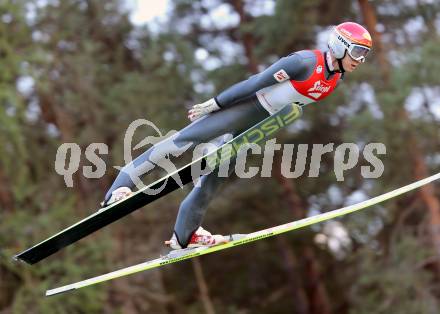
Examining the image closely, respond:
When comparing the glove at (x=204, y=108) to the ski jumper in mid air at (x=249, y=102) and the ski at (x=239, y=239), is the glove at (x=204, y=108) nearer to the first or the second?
the ski jumper in mid air at (x=249, y=102)

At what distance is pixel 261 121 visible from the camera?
5.51m

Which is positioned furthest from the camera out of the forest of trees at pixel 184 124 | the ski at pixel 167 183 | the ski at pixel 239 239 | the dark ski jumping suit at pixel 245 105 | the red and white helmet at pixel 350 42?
the forest of trees at pixel 184 124

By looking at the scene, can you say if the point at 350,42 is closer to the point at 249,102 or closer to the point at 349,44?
the point at 349,44

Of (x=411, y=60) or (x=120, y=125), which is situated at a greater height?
(x=120, y=125)

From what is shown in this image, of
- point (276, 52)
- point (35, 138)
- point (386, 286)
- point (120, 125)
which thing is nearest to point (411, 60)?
point (276, 52)

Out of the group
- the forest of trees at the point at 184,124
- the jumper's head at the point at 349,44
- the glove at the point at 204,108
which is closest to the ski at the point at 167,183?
the glove at the point at 204,108

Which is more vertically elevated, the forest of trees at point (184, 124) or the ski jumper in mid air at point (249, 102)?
the forest of trees at point (184, 124)

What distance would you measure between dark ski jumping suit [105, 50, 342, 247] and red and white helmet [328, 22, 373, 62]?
0.12 meters

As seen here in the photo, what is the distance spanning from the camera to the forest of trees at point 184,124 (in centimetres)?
1282

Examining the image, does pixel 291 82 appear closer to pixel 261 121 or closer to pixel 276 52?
pixel 261 121

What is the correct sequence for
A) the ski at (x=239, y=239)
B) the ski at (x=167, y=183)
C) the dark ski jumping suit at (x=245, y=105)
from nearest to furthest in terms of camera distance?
1. the dark ski jumping suit at (x=245, y=105)
2. the ski at (x=167, y=183)
3. the ski at (x=239, y=239)

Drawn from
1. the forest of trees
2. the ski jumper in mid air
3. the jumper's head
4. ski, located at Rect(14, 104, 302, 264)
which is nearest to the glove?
the ski jumper in mid air

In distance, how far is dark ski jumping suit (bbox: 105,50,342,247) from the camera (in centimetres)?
524

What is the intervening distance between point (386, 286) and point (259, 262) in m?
4.83
